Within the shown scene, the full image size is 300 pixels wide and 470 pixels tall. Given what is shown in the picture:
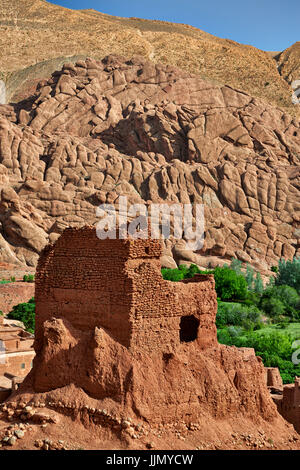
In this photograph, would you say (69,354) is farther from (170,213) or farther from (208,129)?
(208,129)

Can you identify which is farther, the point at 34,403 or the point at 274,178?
the point at 274,178

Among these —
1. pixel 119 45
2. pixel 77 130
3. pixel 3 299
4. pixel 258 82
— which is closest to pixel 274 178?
pixel 77 130

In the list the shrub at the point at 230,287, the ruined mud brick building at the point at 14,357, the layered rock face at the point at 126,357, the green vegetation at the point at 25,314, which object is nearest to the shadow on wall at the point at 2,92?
the shrub at the point at 230,287

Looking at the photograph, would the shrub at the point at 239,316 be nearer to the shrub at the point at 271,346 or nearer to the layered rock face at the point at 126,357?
the shrub at the point at 271,346

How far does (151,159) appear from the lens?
73062 mm

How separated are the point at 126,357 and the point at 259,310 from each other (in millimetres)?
36314

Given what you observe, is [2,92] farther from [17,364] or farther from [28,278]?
[17,364]

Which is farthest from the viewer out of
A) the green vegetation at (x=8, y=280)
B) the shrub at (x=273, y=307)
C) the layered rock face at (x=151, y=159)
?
the layered rock face at (x=151, y=159)

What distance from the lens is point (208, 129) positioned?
245 ft

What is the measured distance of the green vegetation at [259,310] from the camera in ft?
114

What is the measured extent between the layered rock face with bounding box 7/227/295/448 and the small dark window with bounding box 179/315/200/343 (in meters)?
1.14

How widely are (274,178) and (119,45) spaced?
175 ft

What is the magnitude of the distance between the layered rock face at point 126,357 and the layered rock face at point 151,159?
40.6 metres

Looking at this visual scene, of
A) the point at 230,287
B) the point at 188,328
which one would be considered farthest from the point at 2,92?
the point at 188,328
